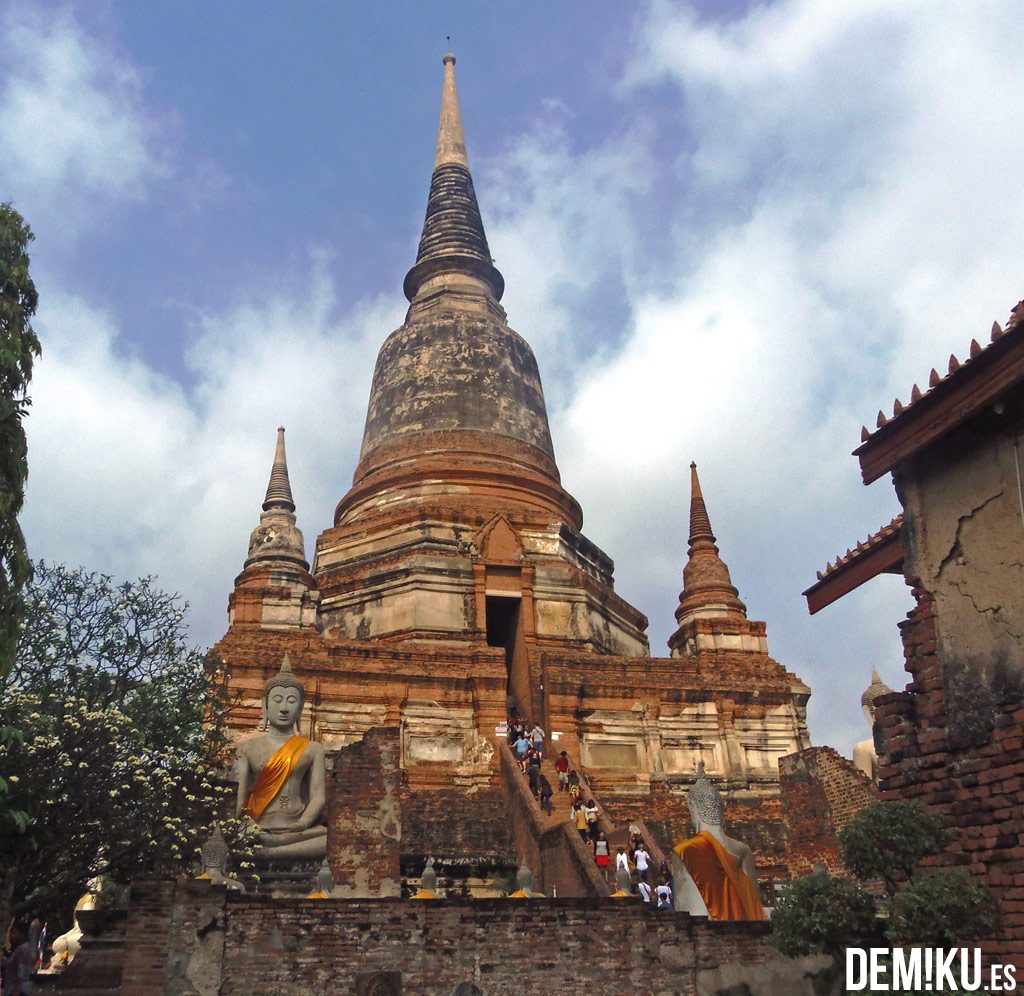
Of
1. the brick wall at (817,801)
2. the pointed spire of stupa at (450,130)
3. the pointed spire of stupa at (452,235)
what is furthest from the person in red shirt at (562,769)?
the pointed spire of stupa at (450,130)

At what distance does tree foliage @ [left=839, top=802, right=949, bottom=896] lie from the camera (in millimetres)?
7973

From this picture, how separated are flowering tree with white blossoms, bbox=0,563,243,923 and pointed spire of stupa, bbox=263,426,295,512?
14417 mm

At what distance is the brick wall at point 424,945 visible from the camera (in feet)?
31.7

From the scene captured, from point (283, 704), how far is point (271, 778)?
3.83 feet

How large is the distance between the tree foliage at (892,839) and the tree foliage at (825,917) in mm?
217

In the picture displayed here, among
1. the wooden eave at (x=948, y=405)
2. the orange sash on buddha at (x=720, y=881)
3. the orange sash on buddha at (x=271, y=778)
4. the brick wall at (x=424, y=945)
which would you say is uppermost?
the wooden eave at (x=948, y=405)

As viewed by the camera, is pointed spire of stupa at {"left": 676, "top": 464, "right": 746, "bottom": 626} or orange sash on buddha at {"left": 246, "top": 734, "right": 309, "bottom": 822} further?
pointed spire of stupa at {"left": 676, "top": 464, "right": 746, "bottom": 626}

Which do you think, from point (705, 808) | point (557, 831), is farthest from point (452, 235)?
point (705, 808)

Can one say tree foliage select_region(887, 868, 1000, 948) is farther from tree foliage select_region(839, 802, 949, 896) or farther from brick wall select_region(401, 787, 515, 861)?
brick wall select_region(401, 787, 515, 861)

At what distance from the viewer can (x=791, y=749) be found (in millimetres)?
22359

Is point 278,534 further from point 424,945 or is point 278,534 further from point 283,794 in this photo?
point 424,945

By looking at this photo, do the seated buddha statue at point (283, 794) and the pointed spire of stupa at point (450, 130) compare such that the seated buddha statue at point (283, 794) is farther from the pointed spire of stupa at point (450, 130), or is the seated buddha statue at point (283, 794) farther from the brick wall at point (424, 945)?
the pointed spire of stupa at point (450, 130)

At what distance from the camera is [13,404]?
10625 millimetres

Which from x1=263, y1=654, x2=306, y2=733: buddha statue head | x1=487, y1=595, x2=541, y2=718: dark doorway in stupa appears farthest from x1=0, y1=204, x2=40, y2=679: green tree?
x1=487, y1=595, x2=541, y2=718: dark doorway in stupa
